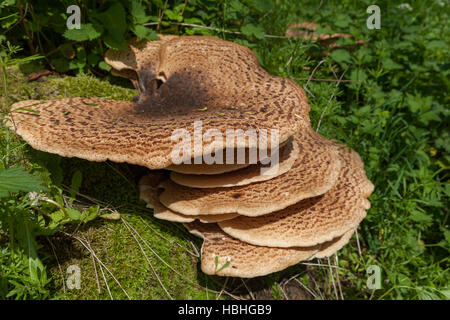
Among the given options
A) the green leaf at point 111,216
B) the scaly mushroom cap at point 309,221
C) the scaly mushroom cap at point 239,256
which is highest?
the green leaf at point 111,216

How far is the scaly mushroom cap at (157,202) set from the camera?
312cm

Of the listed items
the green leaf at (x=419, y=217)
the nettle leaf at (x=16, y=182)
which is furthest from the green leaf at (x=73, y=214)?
the green leaf at (x=419, y=217)

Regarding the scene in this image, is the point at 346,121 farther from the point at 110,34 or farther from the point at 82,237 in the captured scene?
the point at 82,237

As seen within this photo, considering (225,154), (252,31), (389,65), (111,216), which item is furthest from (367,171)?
(111,216)

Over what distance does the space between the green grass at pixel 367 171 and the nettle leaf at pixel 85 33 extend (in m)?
0.58

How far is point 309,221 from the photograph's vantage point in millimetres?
3219

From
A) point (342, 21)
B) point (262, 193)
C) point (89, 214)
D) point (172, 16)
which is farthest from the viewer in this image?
point (342, 21)

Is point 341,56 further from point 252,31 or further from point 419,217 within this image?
point 419,217

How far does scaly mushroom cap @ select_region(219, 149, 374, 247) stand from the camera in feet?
10.0

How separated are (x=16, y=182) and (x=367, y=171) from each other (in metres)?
3.88

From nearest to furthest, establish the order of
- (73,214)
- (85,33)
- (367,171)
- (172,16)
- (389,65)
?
1. (73,214)
2. (85,33)
3. (367,171)
4. (172,16)
5. (389,65)

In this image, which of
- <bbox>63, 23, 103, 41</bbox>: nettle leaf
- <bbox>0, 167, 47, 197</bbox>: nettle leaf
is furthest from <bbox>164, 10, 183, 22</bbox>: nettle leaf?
<bbox>0, 167, 47, 197</bbox>: nettle leaf

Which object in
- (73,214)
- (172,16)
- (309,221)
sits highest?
(172,16)

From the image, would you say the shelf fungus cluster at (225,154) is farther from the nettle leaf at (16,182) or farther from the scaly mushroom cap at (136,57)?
the nettle leaf at (16,182)
